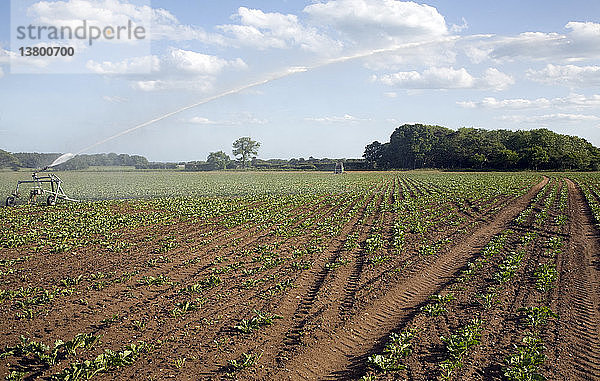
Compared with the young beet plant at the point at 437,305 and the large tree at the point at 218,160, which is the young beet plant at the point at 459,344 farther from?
the large tree at the point at 218,160

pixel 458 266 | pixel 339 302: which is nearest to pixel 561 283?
pixel 458 266

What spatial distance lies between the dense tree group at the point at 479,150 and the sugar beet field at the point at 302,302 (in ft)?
298

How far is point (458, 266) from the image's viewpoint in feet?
38.2

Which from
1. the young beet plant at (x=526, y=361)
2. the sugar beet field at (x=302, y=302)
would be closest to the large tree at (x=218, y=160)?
the sugar beet field at (x=302, y=302)

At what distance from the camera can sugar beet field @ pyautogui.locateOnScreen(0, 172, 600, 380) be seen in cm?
618

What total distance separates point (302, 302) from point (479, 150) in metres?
111

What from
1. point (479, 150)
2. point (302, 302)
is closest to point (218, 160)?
point (479, 150)

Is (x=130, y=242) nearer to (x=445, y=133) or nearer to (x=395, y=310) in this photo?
(x=395, y=310)

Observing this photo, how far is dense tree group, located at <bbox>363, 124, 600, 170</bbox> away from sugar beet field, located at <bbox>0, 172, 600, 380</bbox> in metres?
90.9

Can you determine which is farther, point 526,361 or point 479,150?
point 479,150

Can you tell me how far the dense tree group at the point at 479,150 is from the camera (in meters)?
96.0

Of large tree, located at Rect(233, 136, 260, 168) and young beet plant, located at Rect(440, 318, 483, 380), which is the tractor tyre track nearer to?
young beet plant, located at Rect(440, 318, 483, 380)

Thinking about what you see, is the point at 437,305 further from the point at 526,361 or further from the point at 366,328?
the point at 526,361

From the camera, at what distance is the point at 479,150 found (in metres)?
109
